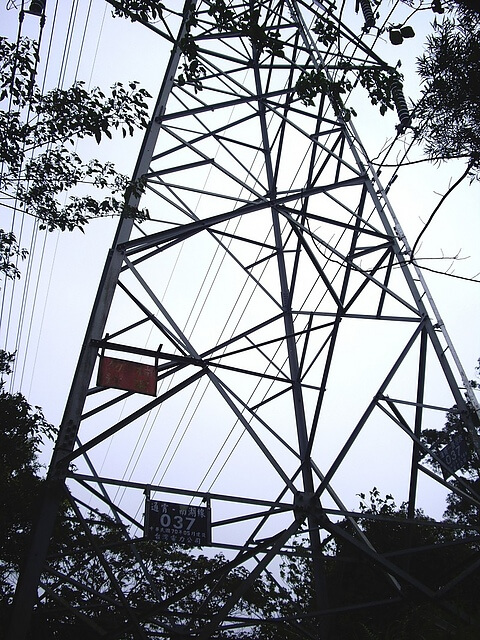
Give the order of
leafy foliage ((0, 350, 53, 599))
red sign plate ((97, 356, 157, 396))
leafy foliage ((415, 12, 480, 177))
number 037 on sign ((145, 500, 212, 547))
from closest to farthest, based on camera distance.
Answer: leafy foliage ((415, 12, 480, 177))
number 037 on sign ((145, 500, 212, 547))
red sign plate ((97, 356, 157, 396))
leafy foliage ((0, 350, 53, 599))

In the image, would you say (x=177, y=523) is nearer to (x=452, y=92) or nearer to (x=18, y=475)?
(x=452, y=92)

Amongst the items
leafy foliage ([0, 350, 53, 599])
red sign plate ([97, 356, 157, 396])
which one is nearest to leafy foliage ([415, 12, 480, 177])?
red sign plate ([97, 356, 157, 396])

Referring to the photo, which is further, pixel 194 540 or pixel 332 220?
pixel 332 220

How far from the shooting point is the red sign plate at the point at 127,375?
6.32m

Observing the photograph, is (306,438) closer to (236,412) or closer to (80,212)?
(236,412)

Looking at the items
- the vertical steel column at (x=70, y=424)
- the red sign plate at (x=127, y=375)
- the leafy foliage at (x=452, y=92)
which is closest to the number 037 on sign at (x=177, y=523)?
the vertical steel column at (x=70, y=424)

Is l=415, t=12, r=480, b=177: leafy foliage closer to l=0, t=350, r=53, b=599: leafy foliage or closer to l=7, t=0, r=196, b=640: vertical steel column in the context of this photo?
l=7, t=0, r=196, b=640: vertical steel column

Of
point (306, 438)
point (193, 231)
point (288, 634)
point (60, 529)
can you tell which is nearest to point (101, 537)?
point (60, 529)

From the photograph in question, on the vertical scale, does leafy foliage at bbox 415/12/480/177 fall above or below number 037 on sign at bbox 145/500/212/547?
above

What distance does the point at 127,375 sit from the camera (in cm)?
641

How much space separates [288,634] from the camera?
7.97 m

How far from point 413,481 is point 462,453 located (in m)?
0.73

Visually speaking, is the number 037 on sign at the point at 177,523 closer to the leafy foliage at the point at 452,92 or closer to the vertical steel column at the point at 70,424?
the vertical steel column at the point at 70,424

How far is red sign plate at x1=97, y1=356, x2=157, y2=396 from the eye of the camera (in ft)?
20.7
